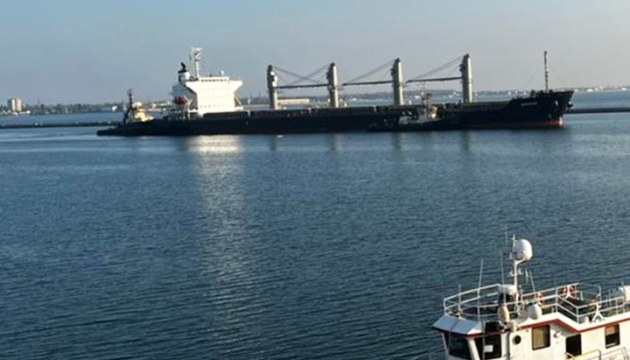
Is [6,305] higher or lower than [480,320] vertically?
lower

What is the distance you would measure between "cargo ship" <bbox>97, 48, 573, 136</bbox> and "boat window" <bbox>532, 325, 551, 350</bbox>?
93.0 metres

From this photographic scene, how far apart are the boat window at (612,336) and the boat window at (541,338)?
5.61 ft

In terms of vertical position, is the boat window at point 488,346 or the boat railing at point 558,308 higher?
the boat railing at point 558,308

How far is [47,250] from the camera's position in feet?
126

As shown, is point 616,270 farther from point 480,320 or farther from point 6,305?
point 6,305

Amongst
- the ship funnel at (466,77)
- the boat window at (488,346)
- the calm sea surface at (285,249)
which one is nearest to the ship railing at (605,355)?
the boat window at (488,346)

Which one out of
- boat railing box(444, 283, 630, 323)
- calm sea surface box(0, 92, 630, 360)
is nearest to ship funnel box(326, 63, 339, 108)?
calm sea surface box(0, 92, 630, 360)

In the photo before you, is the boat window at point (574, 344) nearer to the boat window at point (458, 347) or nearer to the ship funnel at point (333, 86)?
the boat window at point (458, 347)

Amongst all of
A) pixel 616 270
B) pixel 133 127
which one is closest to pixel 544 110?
pixel 133 127

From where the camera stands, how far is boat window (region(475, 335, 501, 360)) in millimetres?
16000

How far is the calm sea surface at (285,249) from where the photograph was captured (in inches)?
968

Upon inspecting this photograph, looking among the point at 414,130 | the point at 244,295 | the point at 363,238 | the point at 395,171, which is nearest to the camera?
the point at 244,295

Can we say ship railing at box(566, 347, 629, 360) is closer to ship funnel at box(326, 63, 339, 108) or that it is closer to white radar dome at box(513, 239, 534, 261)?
white radar dome at box(513, 239, 534, 261)

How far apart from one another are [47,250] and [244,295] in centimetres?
1393
